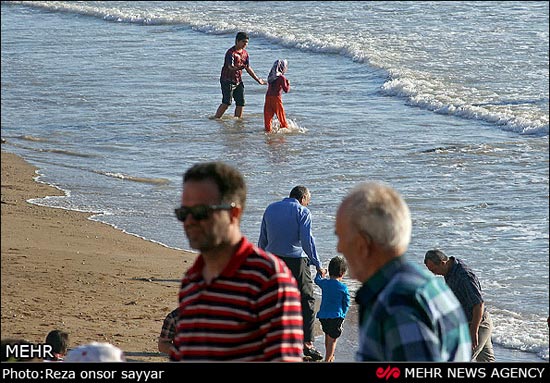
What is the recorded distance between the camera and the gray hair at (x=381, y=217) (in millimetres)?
3441

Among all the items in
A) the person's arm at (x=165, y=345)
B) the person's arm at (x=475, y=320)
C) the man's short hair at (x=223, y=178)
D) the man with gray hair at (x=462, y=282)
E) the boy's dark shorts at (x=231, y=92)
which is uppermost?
the man's short hair at (x=223, y=178)

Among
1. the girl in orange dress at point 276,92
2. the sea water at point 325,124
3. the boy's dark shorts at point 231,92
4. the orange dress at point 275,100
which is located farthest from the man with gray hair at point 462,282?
the boy's dark shorts at point 231,92

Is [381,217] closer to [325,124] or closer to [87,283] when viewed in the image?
[87,283]

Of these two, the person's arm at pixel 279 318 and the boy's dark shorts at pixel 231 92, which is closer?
the person's arm at pixel 279 318

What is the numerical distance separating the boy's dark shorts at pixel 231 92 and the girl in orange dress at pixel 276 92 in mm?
942

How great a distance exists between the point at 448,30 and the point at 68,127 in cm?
1817

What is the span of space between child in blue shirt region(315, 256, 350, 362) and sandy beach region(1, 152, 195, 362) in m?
1.24

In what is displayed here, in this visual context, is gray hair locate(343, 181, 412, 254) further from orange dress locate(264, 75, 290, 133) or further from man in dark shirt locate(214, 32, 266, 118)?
man in dark shirt locate(214, 32, 266, 118)

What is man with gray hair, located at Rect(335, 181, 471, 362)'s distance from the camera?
3.32 metres

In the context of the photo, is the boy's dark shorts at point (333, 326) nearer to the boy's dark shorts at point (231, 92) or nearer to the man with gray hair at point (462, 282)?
the man with gray hair at point (462, 282)

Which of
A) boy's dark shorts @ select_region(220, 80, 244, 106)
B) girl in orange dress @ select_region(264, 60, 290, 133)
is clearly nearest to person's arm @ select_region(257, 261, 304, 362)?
girl in orange dress @ select_region(264, 60, 290, 133)

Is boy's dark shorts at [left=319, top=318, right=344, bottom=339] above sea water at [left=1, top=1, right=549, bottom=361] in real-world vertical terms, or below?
above

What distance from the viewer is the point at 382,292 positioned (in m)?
3.39
